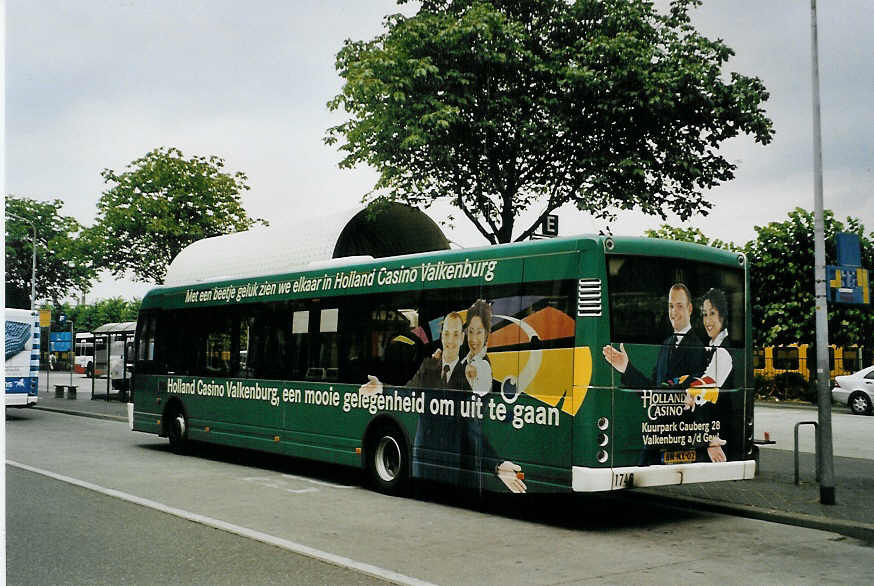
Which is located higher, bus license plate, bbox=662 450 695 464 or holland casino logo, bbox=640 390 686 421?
holland casino logo, bbox=640 390 686 421

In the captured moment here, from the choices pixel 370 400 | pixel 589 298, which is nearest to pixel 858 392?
pixel 370 400

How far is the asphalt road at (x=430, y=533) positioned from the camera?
7012mm

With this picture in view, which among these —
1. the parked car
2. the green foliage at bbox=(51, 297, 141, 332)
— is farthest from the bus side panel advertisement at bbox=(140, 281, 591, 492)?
the green foliage at bbox=(51, 297, 141, 332)

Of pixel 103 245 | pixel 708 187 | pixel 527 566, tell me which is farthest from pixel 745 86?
pixel 103 245

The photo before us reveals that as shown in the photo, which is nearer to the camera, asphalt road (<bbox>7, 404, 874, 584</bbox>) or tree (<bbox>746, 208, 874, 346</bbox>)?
asphalt road (<bbox>7, 404, 874, 584</bbox>)

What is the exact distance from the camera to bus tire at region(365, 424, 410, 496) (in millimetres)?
11078

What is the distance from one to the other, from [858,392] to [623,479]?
23.6 meters

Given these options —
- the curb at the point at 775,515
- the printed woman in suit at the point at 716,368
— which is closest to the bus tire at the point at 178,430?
the curb at the point at 775,515

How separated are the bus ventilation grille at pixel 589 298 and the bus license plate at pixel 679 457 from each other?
5.56 feet

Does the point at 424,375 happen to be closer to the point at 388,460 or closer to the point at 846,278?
the point at 388,460

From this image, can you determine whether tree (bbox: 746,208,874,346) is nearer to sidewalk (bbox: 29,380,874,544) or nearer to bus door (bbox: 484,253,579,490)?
sidewalk (bbox: 29,380,874,544)

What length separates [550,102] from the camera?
1653cm

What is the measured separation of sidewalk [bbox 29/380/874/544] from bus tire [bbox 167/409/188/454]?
8.11 metres

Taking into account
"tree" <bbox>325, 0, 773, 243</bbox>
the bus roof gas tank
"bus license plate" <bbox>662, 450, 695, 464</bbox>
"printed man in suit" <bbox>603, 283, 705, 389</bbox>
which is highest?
"tree" <bbox>325, 0, 773, 243</bbox>
